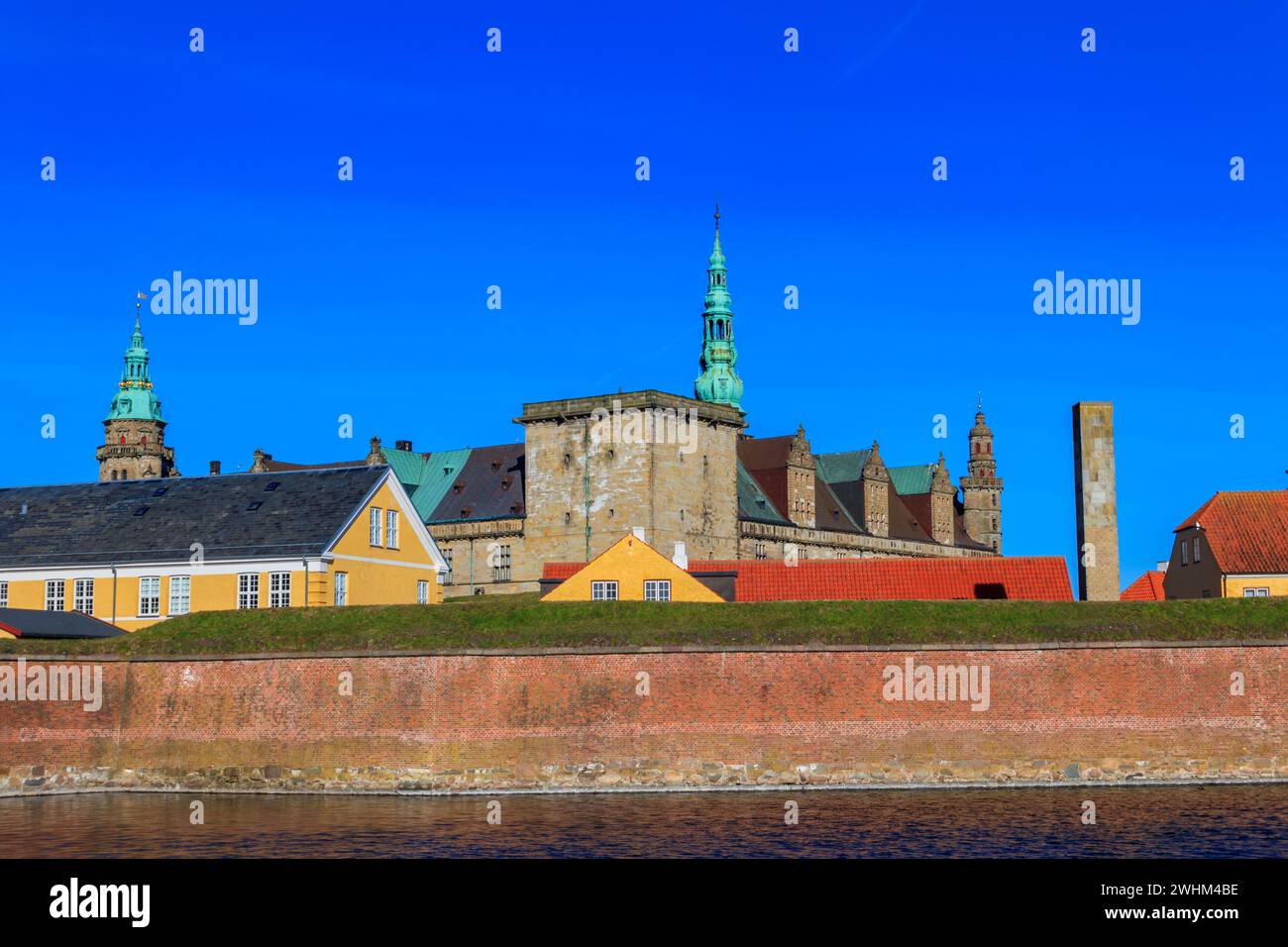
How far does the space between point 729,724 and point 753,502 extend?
59.6 m

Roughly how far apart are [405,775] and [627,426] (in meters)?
48.1

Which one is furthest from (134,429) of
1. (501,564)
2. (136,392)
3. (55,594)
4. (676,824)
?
(676,824)

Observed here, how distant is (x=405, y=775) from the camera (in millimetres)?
35500

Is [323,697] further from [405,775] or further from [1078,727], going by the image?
[1078,727]

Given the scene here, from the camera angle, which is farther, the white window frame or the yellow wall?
the yellow wall

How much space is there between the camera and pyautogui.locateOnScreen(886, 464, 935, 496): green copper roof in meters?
119

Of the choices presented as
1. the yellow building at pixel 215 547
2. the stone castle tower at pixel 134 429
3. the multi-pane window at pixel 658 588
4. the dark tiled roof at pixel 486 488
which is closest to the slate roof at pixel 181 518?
the yellow building at pixel 215 547

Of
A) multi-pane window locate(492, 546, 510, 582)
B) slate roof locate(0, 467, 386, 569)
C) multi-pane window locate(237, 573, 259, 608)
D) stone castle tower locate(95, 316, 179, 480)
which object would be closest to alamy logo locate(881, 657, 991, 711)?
slate roof locate(0, 467, 386, 569)

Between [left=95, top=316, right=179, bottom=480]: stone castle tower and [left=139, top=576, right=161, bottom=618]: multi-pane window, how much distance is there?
8685 centimetres

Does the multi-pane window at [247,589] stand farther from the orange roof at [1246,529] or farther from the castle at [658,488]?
the orange roof at [1246,529]

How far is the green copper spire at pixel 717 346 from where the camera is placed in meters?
114

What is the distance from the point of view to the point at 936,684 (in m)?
35.8
